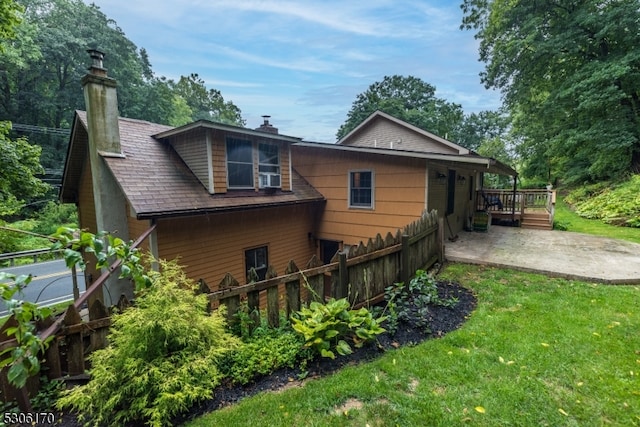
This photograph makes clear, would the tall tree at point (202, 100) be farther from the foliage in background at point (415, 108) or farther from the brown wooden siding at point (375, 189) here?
the brown wooden siding at point (375, 189)

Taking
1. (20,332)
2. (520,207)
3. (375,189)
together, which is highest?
(375,189)

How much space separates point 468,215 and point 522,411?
36.0 ft

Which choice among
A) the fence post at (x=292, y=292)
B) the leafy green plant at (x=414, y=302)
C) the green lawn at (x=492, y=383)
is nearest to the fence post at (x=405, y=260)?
the leafy green plant at (x=414, y=302)

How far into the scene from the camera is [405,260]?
4.94m

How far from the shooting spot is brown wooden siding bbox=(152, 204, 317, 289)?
6844 millimetres

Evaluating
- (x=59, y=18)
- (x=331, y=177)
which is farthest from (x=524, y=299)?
(x=59, y=18)

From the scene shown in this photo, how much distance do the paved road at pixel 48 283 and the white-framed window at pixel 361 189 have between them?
11.0m

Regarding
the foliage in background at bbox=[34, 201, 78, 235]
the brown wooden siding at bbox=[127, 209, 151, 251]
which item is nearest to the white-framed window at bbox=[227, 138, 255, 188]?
the brown wooden siding at bbox=[127, 209, 151, 251]

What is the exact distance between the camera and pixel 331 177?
9.99 metres

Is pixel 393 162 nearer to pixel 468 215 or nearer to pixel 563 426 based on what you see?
pixel 468 215

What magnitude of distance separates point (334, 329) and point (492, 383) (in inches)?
62.7

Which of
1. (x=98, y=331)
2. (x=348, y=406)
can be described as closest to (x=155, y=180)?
(x=98, y=331)

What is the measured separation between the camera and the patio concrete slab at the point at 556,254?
19.0ft

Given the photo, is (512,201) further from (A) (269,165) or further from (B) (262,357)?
(B) (262,357)
